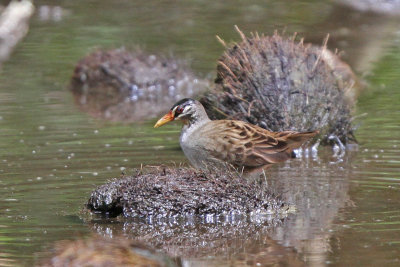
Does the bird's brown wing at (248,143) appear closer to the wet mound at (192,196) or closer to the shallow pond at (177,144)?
the shallow pond at (177,144)

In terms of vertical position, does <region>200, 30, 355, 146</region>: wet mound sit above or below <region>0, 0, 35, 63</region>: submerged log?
below

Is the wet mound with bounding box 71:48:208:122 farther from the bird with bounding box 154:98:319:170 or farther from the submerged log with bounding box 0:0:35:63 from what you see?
the bird with bounding box 154:98:319:170

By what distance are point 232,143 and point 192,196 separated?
3.22ft

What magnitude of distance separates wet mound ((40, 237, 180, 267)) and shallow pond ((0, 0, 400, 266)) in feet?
0.53

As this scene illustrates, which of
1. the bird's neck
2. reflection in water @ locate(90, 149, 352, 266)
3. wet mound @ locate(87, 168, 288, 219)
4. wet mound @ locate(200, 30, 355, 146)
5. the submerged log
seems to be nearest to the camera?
reflection in water @ locate(90, 149, 352, 266)

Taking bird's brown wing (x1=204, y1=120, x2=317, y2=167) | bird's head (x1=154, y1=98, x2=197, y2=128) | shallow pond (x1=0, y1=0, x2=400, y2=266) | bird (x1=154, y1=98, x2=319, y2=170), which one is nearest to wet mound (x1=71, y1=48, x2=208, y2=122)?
shallow pond (x1=0, y1=0, x2=400, y2=266)

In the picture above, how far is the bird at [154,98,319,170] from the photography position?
9133mm

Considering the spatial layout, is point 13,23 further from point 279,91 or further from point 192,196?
point 192,196

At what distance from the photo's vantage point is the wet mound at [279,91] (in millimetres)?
11359

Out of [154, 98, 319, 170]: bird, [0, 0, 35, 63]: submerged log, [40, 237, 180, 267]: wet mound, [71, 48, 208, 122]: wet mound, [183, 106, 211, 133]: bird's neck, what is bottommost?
[40, 237, 180, 267]: wet mound

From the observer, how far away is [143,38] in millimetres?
18734

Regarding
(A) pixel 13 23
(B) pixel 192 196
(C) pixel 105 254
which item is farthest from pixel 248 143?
(A) pixel 13 23

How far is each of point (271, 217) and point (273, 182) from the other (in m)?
1.41

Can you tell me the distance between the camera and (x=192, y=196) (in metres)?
8.34
